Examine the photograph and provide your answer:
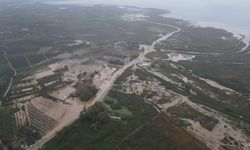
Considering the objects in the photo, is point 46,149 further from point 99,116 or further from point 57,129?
point 99,116

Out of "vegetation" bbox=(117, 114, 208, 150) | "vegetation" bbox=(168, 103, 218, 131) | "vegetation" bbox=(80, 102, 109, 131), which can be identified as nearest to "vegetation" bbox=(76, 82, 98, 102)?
"vegetation" bbox=(80, 102, 109, 131)

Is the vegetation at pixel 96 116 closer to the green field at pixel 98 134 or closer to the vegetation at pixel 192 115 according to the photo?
the green field at pixel 98 134

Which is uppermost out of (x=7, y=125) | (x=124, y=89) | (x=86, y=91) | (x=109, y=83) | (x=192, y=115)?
(x=86, y=91)

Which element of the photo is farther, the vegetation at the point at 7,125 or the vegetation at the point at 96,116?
the vegetation at the point at 96,116

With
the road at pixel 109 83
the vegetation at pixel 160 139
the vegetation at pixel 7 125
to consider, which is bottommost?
the vegetation at pixel 7 125

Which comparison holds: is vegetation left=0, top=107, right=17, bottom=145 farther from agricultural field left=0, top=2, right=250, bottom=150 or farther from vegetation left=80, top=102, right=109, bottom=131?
vegetation left=80, top=102, right=109, bottom=131

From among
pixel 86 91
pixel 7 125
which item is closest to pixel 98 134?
pixel 86 91

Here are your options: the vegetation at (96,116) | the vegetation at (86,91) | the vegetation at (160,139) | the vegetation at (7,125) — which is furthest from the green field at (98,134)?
the vegetation at (86,91)

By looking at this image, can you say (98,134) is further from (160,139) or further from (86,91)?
(86,91)

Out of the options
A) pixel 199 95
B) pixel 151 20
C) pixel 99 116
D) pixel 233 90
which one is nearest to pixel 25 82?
pixel 99 116

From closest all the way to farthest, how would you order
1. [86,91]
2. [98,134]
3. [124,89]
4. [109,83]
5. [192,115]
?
[98,134], [192,115], [86,91], [124,89], [109,83]

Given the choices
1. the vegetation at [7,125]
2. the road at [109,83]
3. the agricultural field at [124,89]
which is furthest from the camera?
the vegetation at [7,125]
